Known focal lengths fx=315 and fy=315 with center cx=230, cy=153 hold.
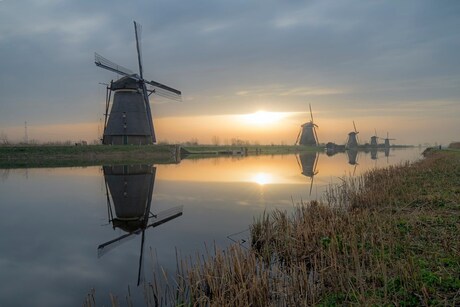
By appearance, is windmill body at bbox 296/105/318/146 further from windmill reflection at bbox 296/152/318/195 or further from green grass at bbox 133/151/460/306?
green grass at bbox 133/151/460/306

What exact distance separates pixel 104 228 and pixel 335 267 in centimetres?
955

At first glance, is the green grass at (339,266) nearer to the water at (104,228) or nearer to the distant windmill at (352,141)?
the water at (104,228)

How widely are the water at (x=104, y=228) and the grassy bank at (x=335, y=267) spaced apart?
1.43 meters

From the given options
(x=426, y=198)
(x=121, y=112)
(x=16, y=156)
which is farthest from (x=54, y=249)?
(x=16, y=156)

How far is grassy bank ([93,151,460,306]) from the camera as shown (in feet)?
16.6

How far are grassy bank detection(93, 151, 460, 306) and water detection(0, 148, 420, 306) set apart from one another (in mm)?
1429

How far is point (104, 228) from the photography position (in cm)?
1233

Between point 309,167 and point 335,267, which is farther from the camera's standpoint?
point 309,167

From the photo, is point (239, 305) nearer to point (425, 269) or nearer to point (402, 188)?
point (425, 269)

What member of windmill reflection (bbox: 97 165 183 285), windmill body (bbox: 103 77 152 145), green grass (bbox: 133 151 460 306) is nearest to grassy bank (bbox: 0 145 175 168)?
windmill body (bbox: 103 77 152 145)

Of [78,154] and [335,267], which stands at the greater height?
[78,154]

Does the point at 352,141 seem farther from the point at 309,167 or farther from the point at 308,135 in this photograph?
the point at 309,167

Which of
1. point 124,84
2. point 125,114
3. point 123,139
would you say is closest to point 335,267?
point 125,114

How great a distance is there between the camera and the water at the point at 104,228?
7.42m
